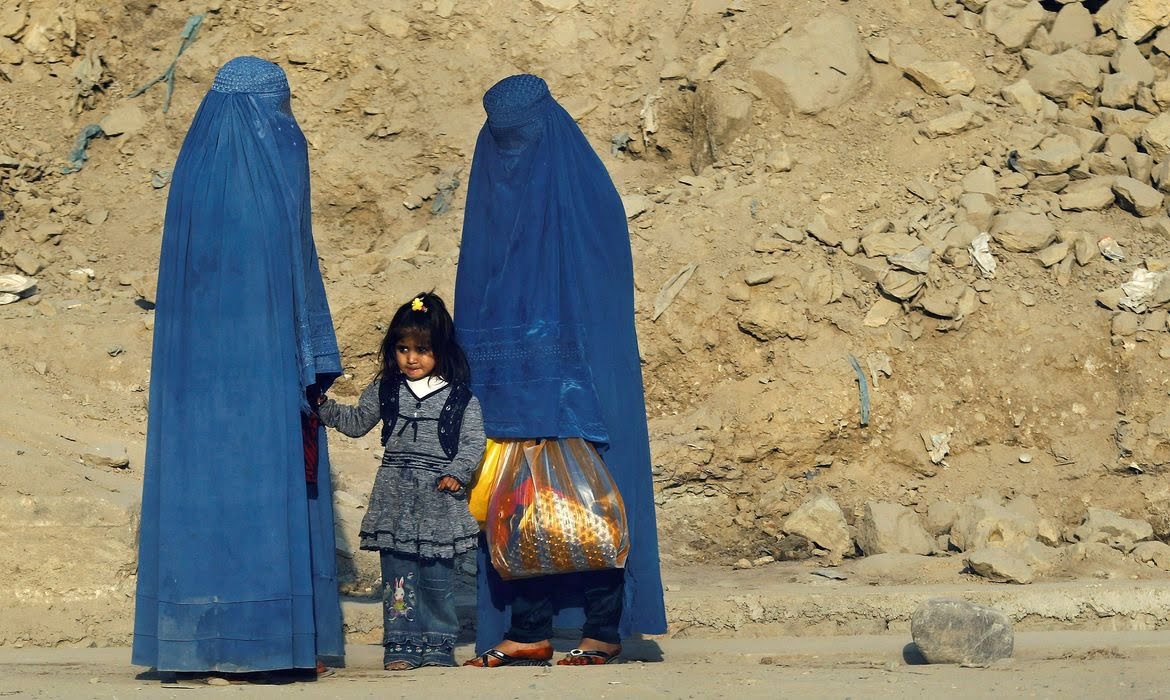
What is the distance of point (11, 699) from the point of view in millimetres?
4910

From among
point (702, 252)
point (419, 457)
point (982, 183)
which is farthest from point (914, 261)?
point (419, 457)

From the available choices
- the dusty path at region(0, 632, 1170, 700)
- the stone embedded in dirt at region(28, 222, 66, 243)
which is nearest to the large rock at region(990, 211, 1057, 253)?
the dusty path at region(0, 632, 1170, 700)

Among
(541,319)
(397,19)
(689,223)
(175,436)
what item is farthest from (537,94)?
(397,19)

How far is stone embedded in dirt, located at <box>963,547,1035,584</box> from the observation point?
723 cm

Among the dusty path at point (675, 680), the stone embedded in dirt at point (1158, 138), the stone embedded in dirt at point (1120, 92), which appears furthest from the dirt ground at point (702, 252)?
the dusty path at point (675, 680)

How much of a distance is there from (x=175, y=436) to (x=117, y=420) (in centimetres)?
390

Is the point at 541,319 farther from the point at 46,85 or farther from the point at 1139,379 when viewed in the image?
the point at 46,85

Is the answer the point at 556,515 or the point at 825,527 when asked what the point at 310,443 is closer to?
the point at 556,515

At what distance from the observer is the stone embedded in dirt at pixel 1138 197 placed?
9289mm

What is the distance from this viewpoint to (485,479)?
5.48 metres

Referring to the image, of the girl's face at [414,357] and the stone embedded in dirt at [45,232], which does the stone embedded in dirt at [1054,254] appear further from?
the stone embedded in dirt at [45,232]

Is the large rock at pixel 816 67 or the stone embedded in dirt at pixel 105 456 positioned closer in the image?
the stone embedded in dirt at pixel 105 456

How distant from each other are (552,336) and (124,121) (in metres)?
6.96

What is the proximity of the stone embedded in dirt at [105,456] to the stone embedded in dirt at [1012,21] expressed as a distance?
5881mm
